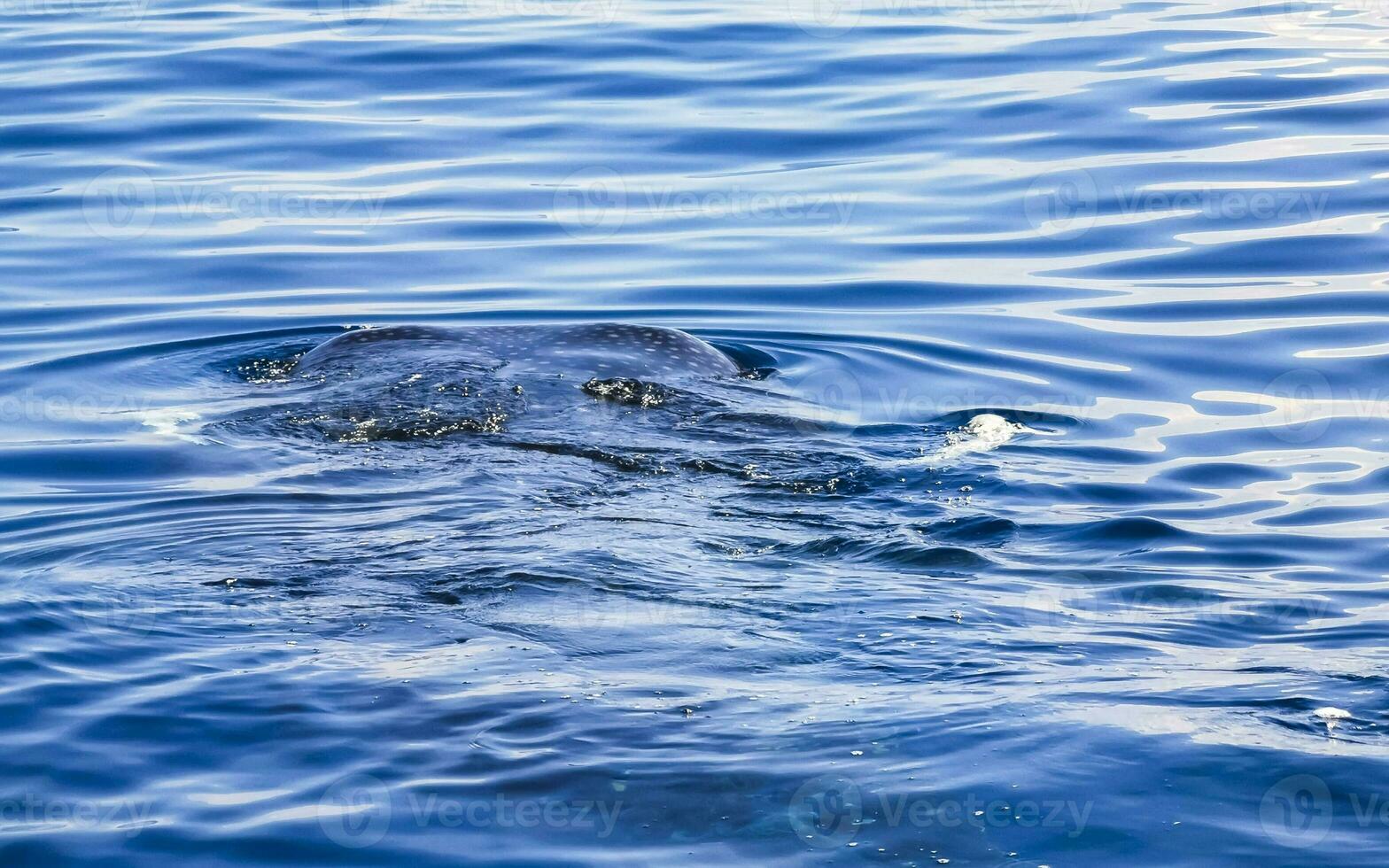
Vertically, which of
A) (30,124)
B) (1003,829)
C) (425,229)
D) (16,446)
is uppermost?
(30,124)

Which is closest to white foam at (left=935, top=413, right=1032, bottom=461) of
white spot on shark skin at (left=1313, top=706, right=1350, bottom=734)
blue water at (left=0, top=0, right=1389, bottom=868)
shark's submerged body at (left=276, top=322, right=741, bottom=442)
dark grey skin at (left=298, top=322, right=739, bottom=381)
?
blue water at (left=0, top=0, right=1389, bottom=868)

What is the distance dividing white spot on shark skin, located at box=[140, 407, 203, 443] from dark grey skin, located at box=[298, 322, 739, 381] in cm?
78

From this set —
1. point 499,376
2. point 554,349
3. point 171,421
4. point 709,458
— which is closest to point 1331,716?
point 709,458

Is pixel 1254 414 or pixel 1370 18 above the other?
pixel 1370 18

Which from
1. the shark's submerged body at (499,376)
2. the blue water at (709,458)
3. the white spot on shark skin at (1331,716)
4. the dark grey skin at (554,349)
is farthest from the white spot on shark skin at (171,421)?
the white spot on shark skin at (1331,716)

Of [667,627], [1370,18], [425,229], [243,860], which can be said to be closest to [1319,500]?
[667,627]

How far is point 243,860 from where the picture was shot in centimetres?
477

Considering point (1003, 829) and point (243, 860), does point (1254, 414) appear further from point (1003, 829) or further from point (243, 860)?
point (243, 860)

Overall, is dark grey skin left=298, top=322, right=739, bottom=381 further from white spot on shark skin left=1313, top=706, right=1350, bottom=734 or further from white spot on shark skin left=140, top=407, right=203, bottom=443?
white spot on shark skin left=1313, top=706, right=1350, bottom=734

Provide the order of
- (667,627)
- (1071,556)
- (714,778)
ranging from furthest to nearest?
(1071,556)
(667,627)
(714,778)

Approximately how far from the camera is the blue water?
5.19 meters

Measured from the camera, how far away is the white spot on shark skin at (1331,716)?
5.43 m

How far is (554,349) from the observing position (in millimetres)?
9570

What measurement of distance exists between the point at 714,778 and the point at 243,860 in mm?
1450
